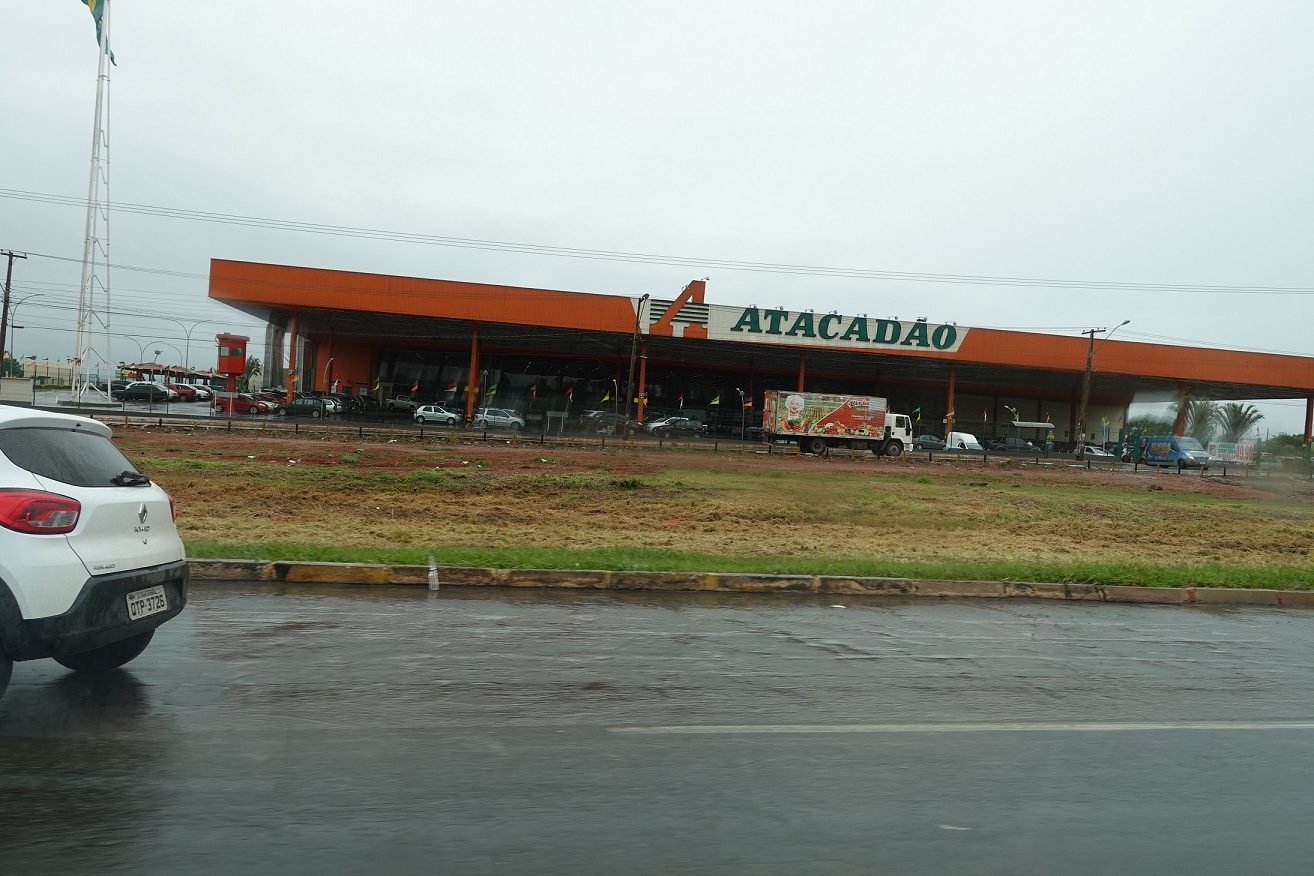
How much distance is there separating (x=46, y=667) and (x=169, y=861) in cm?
323

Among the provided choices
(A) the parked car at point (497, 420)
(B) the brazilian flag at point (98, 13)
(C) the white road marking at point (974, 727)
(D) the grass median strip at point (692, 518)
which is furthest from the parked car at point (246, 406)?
(C) the white road marking at point (974, 727)

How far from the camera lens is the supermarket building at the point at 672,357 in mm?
54812

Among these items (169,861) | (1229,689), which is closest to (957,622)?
(1229,689)

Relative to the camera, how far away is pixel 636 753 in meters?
4.72

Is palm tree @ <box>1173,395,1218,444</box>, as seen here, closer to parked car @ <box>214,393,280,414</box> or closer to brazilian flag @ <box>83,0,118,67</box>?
parked car @ <box>214,393,280,414</box>

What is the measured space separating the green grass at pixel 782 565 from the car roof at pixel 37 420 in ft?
15.2

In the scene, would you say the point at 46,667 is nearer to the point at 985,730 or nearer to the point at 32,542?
the point at 32,542

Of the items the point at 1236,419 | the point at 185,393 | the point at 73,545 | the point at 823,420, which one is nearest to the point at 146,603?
the point at 73,545

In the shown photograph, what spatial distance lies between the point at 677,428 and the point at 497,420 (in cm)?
1221

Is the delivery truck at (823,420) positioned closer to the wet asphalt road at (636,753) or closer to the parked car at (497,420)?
the parked car at (497,420)

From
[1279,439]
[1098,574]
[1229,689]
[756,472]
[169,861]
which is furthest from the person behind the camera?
[1279,439]

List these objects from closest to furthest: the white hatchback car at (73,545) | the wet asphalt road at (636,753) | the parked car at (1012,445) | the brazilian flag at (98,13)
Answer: the wet asphalt road at (636,753) → the white hatchback car at (73,545) → the brazilian flag at (98,13) → the parked car at (1012,445)

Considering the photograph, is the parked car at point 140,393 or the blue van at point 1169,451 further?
the parked car at point 140,393

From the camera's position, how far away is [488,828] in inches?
147
